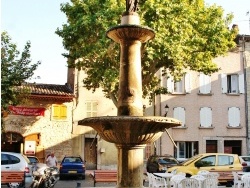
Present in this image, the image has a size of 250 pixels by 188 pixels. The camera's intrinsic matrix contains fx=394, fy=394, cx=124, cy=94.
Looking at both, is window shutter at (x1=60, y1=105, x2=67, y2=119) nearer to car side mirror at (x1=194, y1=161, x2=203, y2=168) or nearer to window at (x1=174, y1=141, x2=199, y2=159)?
window at (x1=174, y1=141, x2=199, y2=159)

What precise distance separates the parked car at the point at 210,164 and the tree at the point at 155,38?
17.6ft

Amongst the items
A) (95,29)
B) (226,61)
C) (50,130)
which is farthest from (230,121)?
(95,29)

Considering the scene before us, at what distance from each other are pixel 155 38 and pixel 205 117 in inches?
575

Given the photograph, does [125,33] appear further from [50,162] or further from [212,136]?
[212,136]

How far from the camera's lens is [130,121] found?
7.40 m

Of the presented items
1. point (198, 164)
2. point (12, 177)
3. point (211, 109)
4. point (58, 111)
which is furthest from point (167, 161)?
point (211, 109)

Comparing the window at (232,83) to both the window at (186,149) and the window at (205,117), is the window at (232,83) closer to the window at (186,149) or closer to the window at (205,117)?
the window at (205,117)

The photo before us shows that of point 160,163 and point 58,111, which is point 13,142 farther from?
point 160,163

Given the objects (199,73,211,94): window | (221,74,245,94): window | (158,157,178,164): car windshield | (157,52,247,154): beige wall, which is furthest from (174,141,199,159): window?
(158,157,178,164): car windshield

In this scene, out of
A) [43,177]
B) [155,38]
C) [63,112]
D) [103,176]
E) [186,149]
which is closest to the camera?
[43,177]

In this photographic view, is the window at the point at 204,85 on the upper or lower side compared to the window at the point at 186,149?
upper

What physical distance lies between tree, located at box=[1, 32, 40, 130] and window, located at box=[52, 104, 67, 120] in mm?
6769

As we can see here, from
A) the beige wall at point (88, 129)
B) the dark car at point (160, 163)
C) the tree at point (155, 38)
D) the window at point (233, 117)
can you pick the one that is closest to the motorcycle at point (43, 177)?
the tree at point (155, 38)

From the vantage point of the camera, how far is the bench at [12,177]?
563 inches
